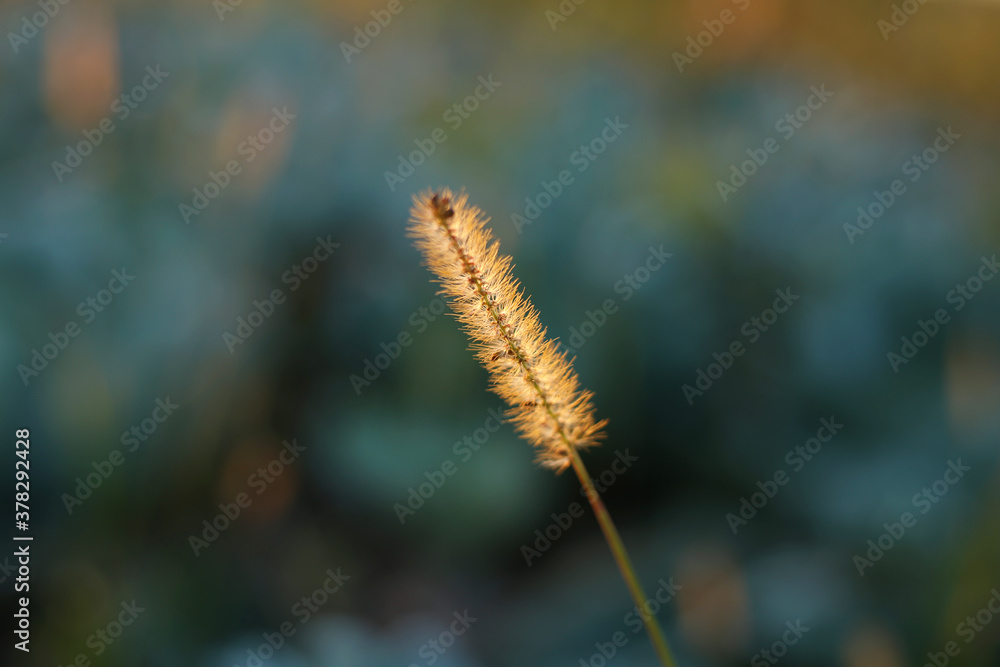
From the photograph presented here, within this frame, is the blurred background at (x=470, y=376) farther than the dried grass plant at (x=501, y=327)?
Yes

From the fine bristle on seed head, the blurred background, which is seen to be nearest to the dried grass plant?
the fine bristle on seed head

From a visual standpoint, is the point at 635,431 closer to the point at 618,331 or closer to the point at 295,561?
the point at 618,331

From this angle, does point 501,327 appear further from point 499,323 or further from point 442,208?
point 442,208

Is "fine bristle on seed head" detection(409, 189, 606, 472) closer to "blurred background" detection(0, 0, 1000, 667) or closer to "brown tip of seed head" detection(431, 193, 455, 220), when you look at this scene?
"brown tip of seed head" detection(431, 193, 455, 220)

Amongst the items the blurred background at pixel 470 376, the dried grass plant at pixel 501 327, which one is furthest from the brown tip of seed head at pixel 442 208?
the blurred background at pixel 470 376

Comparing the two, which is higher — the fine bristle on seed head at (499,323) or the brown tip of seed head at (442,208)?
the brown tip of seed head at (442,208)

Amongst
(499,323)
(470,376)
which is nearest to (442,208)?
(499,323)

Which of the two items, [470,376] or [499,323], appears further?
[470,376]

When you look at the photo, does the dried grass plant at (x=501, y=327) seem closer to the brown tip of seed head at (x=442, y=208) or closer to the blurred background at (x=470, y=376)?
the brown tip of seed head at (x=442, y=208)

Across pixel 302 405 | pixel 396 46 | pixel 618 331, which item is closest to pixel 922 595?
pixel 618 331

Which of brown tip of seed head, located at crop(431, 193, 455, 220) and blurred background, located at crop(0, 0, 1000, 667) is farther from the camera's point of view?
blurred background, located at crop(0, 0, 1000, 667)
